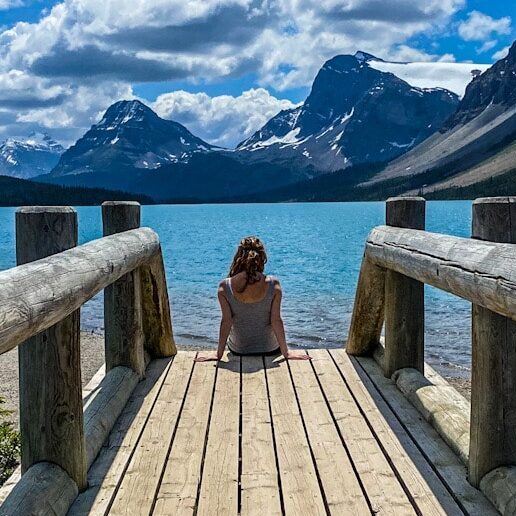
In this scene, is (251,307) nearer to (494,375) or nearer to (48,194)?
(494,375)

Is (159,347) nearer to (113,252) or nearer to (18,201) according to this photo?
(113,252)

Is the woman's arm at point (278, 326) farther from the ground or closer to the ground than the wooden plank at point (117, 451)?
farther from the ground

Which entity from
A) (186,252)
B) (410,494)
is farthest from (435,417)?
(186,252)

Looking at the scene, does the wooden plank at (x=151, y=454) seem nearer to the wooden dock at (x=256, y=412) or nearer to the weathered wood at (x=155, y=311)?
the wooden dock at (x=256, y=412)

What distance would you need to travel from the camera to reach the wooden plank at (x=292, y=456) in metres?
3.64

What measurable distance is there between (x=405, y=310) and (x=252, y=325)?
73.0 inches

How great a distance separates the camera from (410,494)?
12.2ft

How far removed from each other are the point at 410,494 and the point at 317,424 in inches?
52.2

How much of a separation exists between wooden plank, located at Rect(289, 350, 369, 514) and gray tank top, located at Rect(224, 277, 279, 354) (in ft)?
3.26

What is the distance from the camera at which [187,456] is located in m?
4.36

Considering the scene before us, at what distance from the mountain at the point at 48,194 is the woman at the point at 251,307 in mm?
167569

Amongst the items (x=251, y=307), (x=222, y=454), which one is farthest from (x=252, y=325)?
(x=222, y=454)

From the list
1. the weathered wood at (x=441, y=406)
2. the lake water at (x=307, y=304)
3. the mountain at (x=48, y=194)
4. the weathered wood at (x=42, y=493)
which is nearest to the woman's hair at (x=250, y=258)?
the weathered wood at (x=441, y=406)

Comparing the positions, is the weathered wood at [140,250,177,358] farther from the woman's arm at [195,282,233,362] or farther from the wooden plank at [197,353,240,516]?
the wooden plank at [197,353,240,516]
